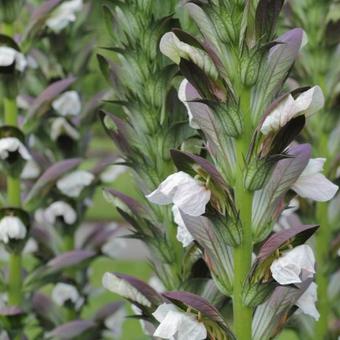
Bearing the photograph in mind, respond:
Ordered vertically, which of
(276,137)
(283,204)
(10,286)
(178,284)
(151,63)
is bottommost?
(10,286)

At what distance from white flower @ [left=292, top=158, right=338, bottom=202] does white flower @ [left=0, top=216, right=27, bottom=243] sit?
3.31 ft

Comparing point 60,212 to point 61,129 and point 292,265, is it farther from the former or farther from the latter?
point 292,265

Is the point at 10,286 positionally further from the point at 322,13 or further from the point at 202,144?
the point at 322,13

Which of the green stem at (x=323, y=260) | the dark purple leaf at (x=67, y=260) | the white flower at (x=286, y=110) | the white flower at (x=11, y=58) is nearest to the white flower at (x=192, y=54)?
the white flower at (x=286, y=110)

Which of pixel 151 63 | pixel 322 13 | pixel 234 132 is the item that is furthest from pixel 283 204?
pixel 322 13

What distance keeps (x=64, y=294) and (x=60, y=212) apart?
249 millimetres

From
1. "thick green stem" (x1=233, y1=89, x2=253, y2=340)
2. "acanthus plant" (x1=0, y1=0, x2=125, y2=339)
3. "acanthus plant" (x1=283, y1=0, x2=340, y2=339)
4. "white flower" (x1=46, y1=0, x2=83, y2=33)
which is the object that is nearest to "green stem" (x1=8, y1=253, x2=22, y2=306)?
"acanthus plant" (x1=0, y1=0, x2=125, y2=339)

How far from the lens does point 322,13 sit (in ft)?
8.12

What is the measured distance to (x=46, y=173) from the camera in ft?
8.48

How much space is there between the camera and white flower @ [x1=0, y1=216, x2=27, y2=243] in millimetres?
2377

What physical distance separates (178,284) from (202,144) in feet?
1.00

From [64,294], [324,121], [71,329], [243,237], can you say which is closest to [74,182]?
[64,294]

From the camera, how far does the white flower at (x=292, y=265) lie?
1500 mm

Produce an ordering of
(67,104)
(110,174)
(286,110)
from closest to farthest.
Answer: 1. (286,110)
2. (67,104)
3. (110,174)
